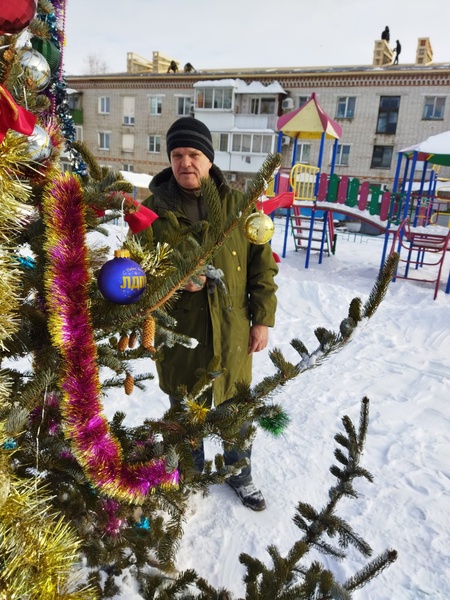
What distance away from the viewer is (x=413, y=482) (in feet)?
8.56

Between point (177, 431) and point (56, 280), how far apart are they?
18.6 inches

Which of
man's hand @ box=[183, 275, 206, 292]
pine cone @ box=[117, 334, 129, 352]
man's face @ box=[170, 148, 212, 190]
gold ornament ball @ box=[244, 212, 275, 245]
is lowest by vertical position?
pine cone @ box=[117, 334, 129, 352]

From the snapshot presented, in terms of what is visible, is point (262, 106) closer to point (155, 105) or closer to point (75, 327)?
point (155, 105)

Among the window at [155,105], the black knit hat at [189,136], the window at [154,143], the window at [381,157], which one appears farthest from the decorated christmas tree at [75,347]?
the window at [155,105]

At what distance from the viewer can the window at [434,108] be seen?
20.8 metres

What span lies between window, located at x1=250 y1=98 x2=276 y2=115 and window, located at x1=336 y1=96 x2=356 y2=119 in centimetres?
378

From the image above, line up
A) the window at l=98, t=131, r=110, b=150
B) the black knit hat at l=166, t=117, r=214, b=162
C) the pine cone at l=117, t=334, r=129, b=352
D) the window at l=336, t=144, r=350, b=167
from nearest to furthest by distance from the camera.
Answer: the pine cone at l=117, t=334, r=129, b=352
the black knit hat at l=166, t=117, r=214, b=162
the window at l=336, t=144, r=350, b=167
the window at l=98, t=131, r=110, b=150

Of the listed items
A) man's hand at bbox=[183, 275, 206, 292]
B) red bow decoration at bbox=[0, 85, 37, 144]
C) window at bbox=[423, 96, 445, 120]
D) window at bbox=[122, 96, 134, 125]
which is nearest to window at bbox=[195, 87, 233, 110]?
window at bbox=[122, 96, 134, 125]

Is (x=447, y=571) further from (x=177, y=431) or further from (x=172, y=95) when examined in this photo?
(x=172, y=95)

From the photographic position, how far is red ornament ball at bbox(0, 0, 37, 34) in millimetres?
616

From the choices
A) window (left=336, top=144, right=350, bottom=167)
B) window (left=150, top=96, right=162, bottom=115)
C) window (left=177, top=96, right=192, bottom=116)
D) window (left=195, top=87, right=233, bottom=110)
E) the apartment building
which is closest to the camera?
the apartment building

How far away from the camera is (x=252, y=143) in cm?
2427

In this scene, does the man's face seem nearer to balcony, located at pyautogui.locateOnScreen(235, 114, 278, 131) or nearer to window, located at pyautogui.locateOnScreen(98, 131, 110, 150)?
balcony, located at pyautogui.locateOnScreen(235, 114, 278, 131)

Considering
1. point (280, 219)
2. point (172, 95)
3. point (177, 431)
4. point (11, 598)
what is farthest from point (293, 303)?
point (172, 95)
